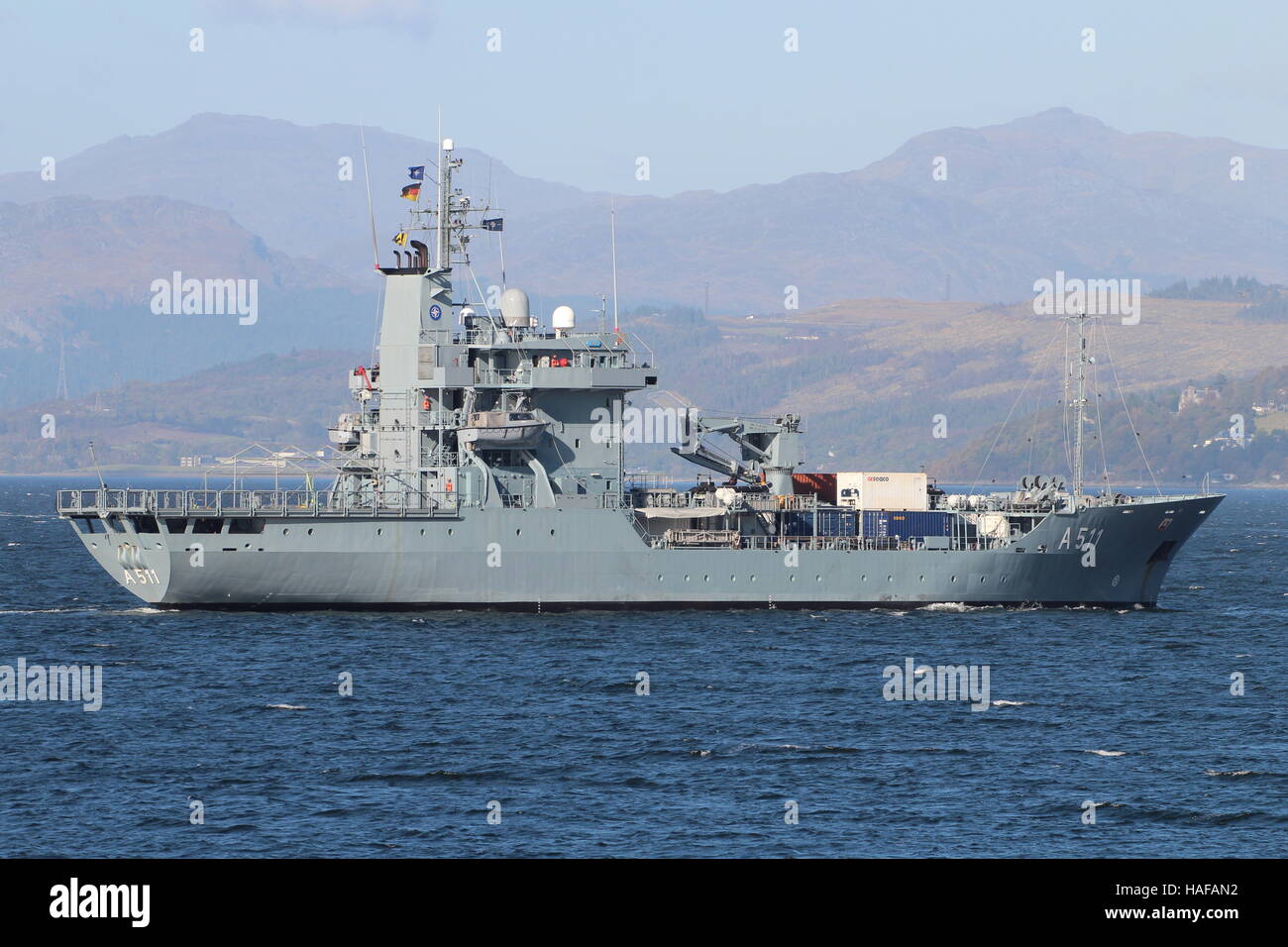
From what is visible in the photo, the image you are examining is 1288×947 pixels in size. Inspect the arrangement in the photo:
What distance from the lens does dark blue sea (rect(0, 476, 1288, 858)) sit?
26.3 m

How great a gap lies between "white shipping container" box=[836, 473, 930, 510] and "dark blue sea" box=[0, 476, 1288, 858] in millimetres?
3801

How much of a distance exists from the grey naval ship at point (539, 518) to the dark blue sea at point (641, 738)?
3.44 feet

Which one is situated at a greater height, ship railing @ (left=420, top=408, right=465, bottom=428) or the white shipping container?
ship railing @ (left=420, top=408, right=465, bottom=428)

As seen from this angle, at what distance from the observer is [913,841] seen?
25.8m

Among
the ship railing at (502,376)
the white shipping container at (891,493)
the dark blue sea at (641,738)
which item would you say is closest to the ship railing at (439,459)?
the ship railing at (502,376)

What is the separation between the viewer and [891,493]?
5538cm

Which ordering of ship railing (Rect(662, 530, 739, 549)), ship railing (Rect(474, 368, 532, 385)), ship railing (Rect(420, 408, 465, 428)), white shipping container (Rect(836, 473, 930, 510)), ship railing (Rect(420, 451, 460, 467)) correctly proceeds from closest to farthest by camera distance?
ship railing (Rect(420, 451, 460, 467)) → ship railing (Rect(420, 408, 465, 428)) → ship railing (Rect(662, 530, 739, 549)) → ship railing (Rect(474, 368, 532, 385)) → white shipping container (Rect(836, 473, 930, 510))

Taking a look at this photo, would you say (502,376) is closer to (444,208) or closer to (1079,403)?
(444,208)

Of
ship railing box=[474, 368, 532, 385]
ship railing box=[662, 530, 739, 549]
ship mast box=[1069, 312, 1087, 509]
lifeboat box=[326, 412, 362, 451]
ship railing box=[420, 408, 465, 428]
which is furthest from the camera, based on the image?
lifeboat box=[326, 412, 362, 451]

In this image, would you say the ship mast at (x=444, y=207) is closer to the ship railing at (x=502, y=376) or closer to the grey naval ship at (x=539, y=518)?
the grey naval ship at (x=539, y=518)

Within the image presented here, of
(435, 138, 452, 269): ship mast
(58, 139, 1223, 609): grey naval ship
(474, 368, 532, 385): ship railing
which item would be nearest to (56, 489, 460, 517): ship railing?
(58, 139, 1223, 609): grey naval ship

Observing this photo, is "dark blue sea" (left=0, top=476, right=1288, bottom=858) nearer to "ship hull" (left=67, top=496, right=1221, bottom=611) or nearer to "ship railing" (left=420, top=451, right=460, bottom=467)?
"ship hull" (left=67, top=496, right=1221, bottom=611)
